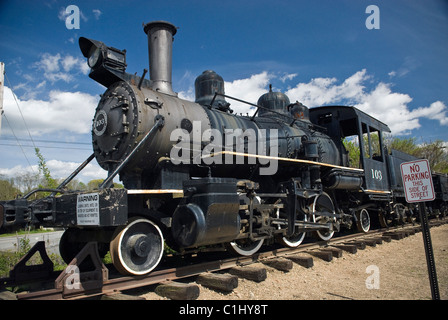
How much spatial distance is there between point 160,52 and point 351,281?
193 inches

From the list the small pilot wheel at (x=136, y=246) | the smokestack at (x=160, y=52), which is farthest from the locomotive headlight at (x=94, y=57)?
the small pilot wheel at (x=136, y=246)

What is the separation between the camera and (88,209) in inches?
150

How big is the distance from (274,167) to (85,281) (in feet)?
11.7

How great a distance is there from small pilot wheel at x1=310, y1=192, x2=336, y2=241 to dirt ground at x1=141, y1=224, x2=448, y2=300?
649 millimetres

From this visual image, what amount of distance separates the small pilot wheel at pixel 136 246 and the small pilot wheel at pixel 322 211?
3650 mm

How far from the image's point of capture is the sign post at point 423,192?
3.57 metres

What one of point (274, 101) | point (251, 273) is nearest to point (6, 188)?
point (274, 101)

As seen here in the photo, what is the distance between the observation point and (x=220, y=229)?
439 centimetres

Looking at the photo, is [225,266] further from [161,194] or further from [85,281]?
[85,281]

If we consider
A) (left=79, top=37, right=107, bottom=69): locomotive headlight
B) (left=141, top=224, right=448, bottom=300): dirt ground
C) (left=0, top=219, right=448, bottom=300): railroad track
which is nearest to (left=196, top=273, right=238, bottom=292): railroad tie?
(left=141, top=224, right=448, bottom=300): dirt ground

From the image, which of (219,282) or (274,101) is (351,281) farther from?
(274,101)

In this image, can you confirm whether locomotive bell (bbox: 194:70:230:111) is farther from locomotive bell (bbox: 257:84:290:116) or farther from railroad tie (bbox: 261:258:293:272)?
railroad tie (bbox: 261:258:293:272)

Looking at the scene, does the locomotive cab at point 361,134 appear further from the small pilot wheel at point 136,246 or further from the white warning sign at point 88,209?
the white warning sign at point 88,209
